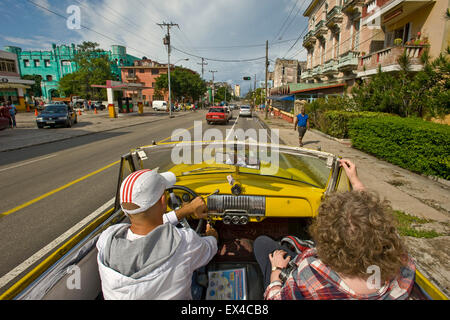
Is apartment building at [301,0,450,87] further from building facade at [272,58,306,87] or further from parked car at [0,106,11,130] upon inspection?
building facade at [272,58,306,87]

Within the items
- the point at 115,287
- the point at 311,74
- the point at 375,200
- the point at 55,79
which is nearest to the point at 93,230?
the point at 115,287

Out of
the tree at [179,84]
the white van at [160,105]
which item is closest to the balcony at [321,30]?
the white van at [160,105]

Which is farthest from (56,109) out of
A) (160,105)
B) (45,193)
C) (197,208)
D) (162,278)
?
(160,105)

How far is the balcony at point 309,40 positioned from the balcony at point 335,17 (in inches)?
283

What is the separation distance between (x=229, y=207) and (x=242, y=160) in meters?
0.85

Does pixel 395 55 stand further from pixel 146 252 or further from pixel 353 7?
pixel 146 252

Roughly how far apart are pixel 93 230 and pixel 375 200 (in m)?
2.17

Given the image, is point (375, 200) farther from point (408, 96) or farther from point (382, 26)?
point (382, 26)

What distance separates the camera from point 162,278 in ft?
4.50

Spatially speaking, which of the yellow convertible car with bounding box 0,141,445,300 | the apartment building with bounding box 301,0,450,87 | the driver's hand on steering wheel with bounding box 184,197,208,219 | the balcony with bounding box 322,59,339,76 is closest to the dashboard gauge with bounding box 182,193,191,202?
the yellow convertible car with bounding box 0,141,445,300

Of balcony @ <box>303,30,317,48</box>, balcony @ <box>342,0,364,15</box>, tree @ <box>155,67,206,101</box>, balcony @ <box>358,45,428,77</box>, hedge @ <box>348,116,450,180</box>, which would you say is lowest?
hedge @ <box>348,116,450,180</box>

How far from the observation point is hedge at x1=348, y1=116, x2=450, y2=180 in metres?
6.61

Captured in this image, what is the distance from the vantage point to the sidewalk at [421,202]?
10.5ft

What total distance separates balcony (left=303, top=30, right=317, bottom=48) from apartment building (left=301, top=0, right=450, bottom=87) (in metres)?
2.86
